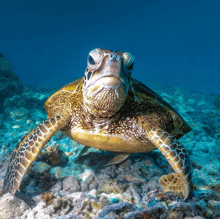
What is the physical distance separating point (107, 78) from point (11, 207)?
195 centimetres

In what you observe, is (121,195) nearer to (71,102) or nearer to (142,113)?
(142,113)

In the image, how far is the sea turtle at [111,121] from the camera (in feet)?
5.76

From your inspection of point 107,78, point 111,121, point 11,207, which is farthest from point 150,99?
point 11,207

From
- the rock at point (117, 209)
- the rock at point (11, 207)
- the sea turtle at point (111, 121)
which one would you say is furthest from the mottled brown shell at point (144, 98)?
the rock at point (11, 207)

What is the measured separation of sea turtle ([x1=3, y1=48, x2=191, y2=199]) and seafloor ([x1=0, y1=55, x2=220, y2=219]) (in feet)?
0.96

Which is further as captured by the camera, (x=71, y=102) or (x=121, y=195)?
(x=71, y=102)

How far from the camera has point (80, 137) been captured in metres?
2.68

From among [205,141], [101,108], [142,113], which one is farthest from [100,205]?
[205,141]

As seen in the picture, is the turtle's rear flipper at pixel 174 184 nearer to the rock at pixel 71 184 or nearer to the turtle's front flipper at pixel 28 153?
the rock at pixel 71 184

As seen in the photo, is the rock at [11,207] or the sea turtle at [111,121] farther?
the rock at [11,207]

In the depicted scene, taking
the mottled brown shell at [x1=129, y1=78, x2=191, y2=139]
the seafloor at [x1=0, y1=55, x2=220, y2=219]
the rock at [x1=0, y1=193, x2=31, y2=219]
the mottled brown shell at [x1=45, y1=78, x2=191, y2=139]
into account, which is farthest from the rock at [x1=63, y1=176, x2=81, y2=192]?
the mottled brown shell at [x1=129, y1=78, x2=191, y2=139]

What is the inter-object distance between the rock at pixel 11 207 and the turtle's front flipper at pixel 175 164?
6.14 ft

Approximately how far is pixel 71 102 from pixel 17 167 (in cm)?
122

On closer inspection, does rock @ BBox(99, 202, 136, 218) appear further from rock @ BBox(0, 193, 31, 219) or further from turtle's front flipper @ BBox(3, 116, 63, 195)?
turtle's front flipper @ BBox(3, 116, 63, 195)
